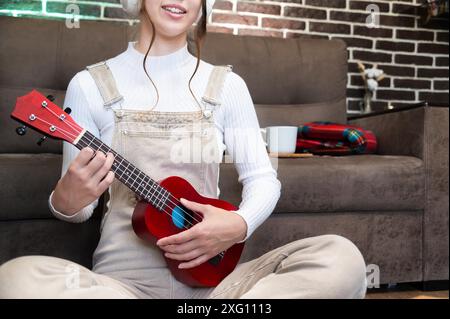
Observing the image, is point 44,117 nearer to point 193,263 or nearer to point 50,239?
point 193,263

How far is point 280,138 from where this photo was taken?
3.68 feet

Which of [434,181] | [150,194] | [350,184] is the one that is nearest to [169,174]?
[150,194]

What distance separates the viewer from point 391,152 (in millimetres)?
1338

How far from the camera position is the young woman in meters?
0.51

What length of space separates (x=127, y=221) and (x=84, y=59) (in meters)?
0.84

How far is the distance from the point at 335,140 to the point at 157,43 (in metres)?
0.80

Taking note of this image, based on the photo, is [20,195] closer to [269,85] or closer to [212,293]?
[212,293]

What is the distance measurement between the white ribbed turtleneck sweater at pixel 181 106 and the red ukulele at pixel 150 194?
0.21ft

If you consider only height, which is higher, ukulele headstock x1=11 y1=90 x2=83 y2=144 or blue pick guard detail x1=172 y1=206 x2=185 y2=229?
ukulele headstock x1=11 y1=90 x2=83 y2=144

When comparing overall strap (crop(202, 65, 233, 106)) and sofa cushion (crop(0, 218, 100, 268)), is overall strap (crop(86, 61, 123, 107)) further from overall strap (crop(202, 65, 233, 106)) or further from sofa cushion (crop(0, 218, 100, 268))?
sofa cushion (crop(0, 218, 100, 268))

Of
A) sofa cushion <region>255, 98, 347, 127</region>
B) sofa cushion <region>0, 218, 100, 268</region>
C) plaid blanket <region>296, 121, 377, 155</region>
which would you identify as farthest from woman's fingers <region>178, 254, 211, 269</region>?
sofa cushion <region>255, 98, 347, 127</region>

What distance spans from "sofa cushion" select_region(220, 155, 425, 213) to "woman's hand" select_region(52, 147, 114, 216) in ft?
1.81

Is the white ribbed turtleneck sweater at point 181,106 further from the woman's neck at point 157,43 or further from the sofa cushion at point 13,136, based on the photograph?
the sofa cushion at point 13,136

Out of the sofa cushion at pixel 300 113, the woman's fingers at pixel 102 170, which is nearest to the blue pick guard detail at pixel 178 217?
the woman's fingers at pixel 102 170
